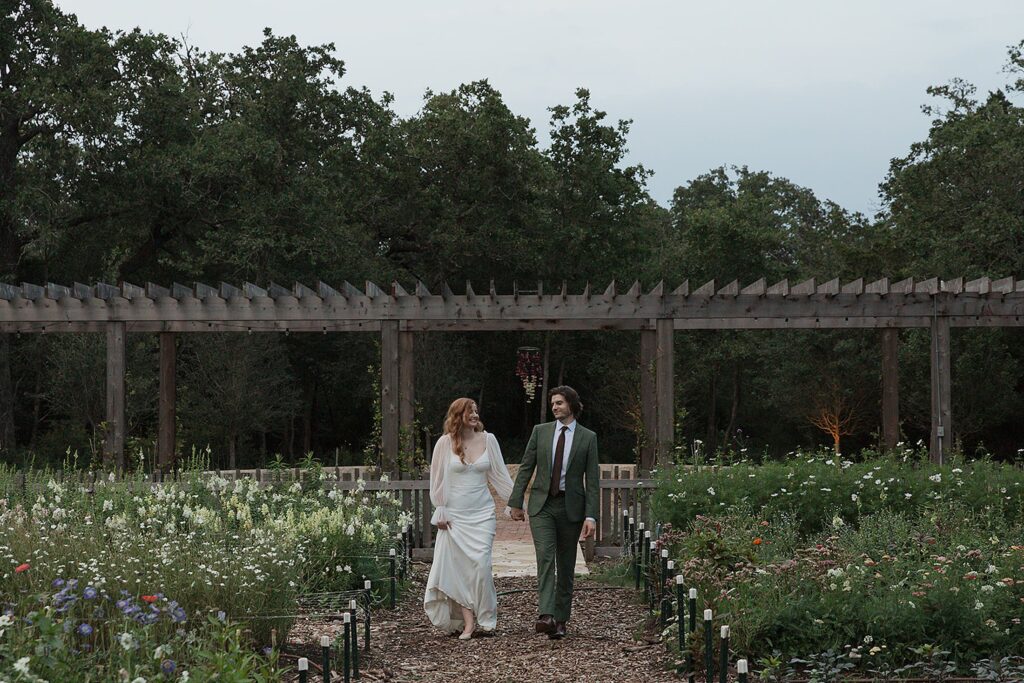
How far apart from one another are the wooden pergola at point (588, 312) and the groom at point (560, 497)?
492 cm

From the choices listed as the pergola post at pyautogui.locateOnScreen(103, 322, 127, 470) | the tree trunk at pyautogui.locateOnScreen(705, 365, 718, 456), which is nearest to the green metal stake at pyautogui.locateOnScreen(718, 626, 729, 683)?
the pergola post at pyautogui.locateOnScreen(103, 322, 127, 470)

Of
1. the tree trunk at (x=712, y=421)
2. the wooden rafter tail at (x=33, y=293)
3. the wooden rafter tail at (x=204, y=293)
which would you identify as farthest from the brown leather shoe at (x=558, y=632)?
the tree trunk at (x=712, y=421)

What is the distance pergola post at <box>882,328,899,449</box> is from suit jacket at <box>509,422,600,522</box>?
6512mm

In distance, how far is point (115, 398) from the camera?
12.7 meters

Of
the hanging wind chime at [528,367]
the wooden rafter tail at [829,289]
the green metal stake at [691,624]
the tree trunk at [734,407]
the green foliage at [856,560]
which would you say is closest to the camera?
the green foliage at [856,560]

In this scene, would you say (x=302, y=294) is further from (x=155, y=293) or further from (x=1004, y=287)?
(x=1004, y=287)

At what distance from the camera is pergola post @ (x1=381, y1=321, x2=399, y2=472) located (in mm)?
12273

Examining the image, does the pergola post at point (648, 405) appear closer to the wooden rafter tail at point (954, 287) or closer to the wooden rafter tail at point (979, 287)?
the wooden rafter tail at point (954, 287)

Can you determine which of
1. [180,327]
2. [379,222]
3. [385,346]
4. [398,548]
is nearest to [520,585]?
[398,548]

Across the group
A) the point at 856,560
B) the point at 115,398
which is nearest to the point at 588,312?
the point at 115,398

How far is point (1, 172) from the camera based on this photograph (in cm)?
1936

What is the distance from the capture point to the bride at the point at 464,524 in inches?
276

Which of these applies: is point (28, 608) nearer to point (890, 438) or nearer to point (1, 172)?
point (890, 438)

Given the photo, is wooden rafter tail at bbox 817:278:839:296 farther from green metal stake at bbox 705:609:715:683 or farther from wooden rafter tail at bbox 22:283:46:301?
wooden rafter tail at bbox 22:283:46:301
